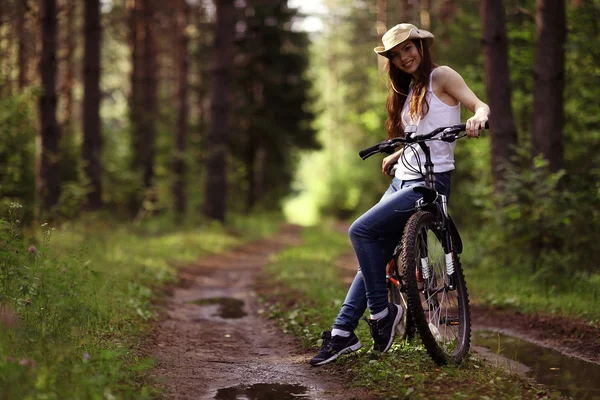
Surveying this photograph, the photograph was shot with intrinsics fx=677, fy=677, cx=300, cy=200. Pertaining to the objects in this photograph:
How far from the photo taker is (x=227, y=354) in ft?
18.9

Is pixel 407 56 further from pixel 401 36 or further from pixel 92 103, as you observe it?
pixel 92 103

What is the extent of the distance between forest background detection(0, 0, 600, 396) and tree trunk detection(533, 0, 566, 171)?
0.02 meters

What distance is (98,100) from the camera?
55.4 ft

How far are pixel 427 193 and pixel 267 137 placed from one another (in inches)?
942

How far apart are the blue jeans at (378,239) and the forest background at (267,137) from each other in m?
1.10

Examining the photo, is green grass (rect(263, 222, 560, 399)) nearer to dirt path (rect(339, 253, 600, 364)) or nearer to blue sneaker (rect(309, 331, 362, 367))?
blue sneaker (rect(309, 331, 362, 367))

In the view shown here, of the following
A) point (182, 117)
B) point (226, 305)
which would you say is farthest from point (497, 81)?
point (182, 117)

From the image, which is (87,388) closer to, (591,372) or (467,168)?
(591,372)

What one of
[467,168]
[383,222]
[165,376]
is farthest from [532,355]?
[467,168]

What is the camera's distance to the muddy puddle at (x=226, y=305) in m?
7.95

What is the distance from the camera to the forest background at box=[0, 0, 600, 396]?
9.04 m

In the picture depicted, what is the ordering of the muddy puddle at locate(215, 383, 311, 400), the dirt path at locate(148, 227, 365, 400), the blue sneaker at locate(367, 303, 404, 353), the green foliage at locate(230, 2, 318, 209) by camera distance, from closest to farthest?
the muddy puddle at locate(215, 383, 311, 400) → the dirt path at locate(148, 227, 365, 400) → the blue sneaker at locate(367, 303, 404, 353) → the green foliage at locate(230, 2, 318, 209)

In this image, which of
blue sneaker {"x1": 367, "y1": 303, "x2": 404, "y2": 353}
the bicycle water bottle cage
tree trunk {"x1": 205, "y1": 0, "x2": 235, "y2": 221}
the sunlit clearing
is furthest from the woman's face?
the sunlit clearing

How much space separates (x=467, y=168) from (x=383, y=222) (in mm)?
12629
